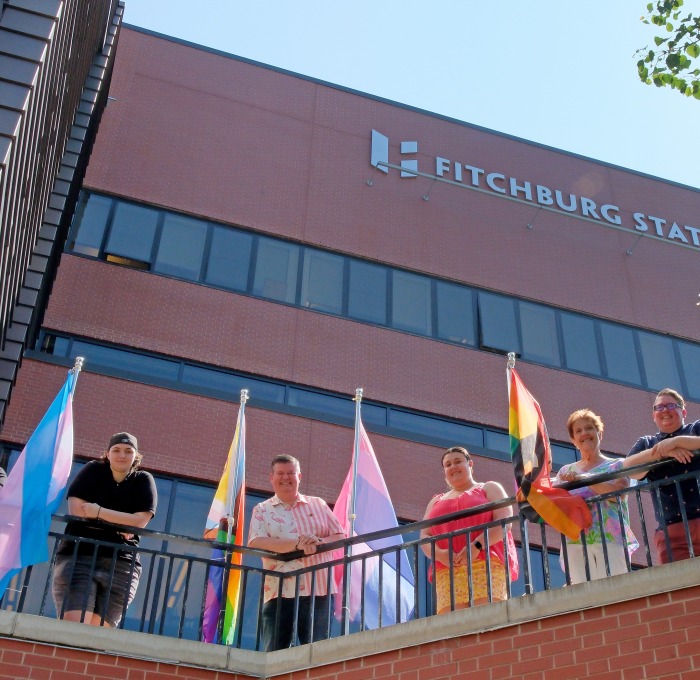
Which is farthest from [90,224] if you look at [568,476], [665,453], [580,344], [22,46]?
[665,453]

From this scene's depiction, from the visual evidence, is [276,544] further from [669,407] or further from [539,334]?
[539,334]

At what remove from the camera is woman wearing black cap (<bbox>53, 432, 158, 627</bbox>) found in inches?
279

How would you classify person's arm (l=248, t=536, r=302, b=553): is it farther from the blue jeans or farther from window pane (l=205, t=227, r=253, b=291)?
window pane (l=205, t=227, r=253, b=291)

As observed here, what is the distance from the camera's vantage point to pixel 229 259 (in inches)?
608

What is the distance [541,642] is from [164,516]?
7.31m

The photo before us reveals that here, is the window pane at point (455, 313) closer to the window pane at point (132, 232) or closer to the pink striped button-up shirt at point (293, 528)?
the window pane at point (132, 232)

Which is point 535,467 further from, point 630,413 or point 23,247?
point 630,413

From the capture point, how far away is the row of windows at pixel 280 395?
1359cm

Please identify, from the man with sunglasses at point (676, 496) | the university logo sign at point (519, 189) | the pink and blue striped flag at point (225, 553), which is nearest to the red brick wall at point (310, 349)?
the university logo sign at point (519, 189)

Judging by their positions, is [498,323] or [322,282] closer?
[322,282]

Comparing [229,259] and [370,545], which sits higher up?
[229,259]

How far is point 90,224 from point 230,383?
3.34 meters

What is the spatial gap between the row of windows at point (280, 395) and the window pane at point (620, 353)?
7.19 ft

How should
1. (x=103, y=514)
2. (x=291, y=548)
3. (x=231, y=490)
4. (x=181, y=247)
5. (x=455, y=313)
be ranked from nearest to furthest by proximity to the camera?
1. (x=103, y=514)
2. (x=291, y=548)
3. (x=231, y=490)
4. (x=181, y=247)
5. (x=455, y=313)
